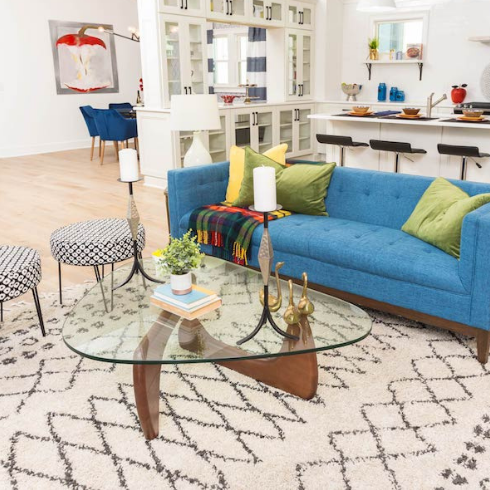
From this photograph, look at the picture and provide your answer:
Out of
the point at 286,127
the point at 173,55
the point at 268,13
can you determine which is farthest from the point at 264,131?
the point at 173,55

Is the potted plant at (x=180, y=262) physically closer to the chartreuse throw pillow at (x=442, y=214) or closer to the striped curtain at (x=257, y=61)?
the chartreuse throw pillow at (x=442, y=214)

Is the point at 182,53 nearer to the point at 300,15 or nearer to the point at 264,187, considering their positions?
the point at 300,15

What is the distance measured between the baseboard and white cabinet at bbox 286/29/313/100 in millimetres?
4203

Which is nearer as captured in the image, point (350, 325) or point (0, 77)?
point (350, 325)

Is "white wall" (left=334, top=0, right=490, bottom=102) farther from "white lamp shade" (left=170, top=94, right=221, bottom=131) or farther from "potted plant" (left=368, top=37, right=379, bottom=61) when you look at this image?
"white lamp shade" (left=170, top=94, right=221, bottom=131)

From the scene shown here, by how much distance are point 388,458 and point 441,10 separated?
660cm

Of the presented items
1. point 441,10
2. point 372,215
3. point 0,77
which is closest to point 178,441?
point 372,215

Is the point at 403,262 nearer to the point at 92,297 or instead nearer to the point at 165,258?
the point at 165,258

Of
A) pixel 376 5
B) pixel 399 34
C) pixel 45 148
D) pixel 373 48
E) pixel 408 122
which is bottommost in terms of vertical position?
pixel 45 148

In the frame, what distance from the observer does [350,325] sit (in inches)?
80.0

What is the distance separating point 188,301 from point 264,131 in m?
5.57

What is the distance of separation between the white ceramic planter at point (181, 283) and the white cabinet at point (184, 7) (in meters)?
4.38

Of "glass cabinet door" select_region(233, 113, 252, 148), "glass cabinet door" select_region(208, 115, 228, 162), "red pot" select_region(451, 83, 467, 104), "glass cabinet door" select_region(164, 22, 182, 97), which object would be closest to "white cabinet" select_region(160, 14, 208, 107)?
"glass cabinet door" select_region(164, 22, 182, 97)

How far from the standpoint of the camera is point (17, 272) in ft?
8.52
